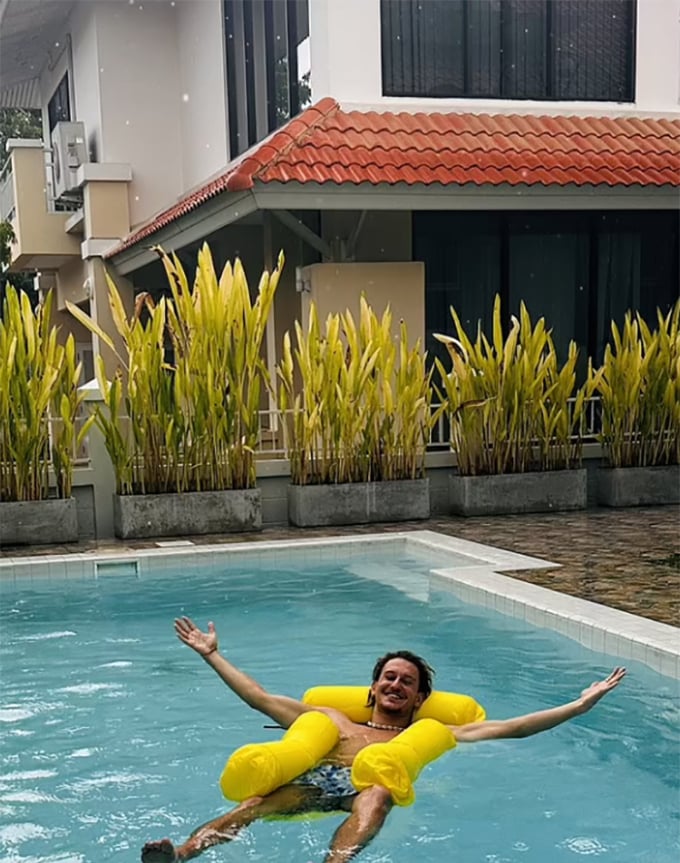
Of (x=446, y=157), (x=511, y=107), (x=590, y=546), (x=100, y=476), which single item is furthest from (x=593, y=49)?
(x=100, y=476)

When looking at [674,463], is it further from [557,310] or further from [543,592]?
[543,592]

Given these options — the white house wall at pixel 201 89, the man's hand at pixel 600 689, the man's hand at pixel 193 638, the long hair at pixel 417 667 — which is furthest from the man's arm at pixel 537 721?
the white house wall at pixel 201 89

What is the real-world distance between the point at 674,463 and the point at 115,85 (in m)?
11.2

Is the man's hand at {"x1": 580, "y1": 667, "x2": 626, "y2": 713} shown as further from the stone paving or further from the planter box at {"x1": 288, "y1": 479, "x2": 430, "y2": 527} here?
the planter box at {"x1": 288, "y1": 479, "x2": 430, "y2": 527}

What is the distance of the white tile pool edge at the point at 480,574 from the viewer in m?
5.72

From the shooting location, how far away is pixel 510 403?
419 inches

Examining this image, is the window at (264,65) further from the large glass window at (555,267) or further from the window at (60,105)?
the window at (60,105)

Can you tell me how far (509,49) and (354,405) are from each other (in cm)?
569

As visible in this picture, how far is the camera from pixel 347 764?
4.19 metres

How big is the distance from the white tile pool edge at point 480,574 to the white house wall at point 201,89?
27.6 ft

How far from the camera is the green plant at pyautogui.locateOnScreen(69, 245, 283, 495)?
9664mm

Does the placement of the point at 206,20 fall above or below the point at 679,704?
above

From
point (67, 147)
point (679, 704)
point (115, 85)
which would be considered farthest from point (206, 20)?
point (679, 704)

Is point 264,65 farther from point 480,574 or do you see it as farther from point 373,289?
point 480,574
